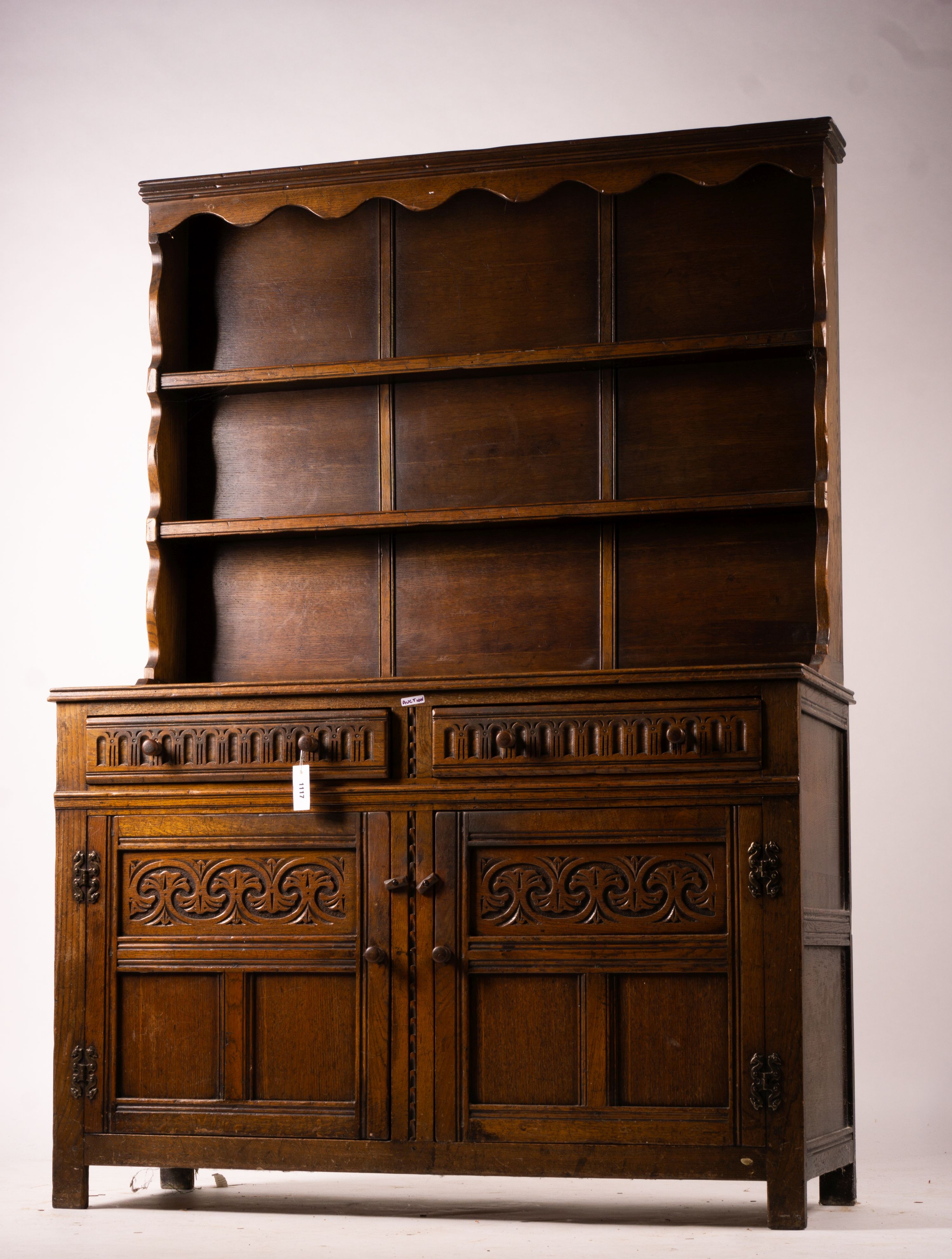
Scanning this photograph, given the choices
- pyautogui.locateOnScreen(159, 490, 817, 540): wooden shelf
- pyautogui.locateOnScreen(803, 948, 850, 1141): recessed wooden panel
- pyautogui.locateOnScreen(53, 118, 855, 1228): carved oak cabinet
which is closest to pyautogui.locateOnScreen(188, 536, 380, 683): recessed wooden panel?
pyautogui.locateOnScreen(53, 118, 855, 1228): carved oak cabinet

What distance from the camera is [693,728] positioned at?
129 inches

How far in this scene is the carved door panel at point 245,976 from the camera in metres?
3.37

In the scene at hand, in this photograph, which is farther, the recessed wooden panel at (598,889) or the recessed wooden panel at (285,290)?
the recessed wooden panel at (285,290)

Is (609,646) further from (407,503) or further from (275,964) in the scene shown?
(275,964)

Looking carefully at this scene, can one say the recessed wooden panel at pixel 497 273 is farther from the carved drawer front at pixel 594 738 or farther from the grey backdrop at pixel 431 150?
the carved drawer front at pixel 594 738

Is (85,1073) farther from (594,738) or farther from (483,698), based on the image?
(594,738)

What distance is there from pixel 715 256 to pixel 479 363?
63 cm

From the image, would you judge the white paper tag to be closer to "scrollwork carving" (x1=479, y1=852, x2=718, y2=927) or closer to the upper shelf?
"scrollwork carving" (x1=479, y1=852, x2=718, y2=927)

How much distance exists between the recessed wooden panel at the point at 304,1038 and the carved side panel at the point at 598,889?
32cm

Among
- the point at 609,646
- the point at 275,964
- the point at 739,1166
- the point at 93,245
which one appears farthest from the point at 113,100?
the point at 739,1166

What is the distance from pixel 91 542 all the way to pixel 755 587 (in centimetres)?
210

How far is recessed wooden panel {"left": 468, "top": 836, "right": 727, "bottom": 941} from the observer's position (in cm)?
324

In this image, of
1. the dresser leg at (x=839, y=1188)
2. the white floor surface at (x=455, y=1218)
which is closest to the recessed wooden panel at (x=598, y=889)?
the white floor surface at (x=455, y=1218)

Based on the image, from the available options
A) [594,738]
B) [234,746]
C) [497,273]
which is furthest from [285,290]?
[594,738]
